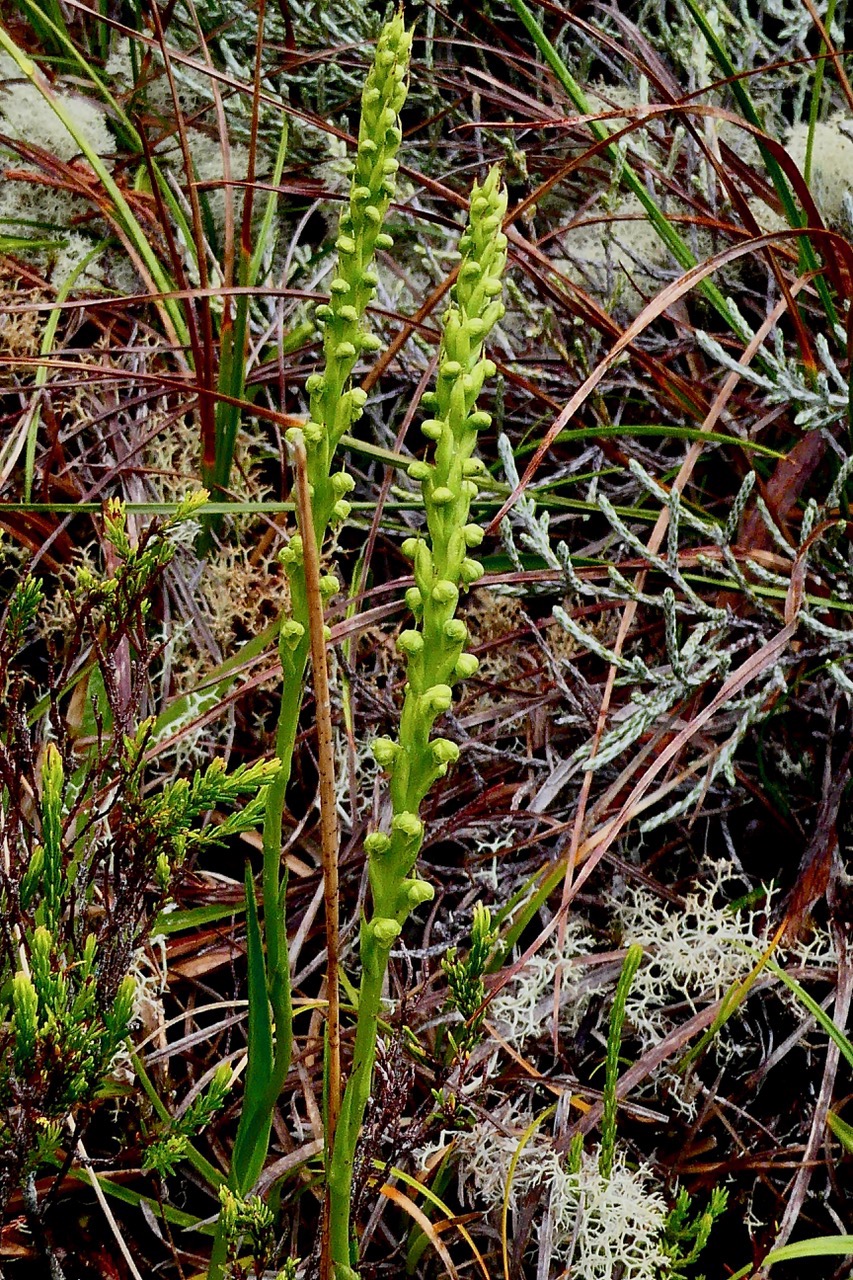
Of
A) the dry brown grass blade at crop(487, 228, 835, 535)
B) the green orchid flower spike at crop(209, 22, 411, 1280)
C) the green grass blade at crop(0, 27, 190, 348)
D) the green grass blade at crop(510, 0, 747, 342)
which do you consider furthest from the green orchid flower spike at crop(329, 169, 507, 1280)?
the green grass blade at crop(0, 27, 190, 348)

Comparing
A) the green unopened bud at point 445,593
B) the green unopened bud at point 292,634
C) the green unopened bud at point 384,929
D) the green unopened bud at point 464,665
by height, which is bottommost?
the green unopened bud at point 384,929

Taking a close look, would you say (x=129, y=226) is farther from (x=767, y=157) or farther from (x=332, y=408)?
(x=332, y=408)

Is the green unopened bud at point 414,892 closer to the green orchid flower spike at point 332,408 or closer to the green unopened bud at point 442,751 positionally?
the green unopened bud at point 442,751

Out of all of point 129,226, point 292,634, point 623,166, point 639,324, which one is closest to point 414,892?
point 292,634

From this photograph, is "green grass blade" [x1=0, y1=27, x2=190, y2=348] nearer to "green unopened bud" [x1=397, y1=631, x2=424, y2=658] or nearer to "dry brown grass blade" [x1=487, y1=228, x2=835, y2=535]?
"dry brown grass blade" [x1=487, y1=228, x2=835, y2=535]

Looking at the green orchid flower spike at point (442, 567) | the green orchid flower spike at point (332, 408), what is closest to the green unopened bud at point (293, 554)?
the green orchid flower spike at point (332, 408)

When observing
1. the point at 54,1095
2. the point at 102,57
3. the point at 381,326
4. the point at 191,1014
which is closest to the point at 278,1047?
the point at 54,1095

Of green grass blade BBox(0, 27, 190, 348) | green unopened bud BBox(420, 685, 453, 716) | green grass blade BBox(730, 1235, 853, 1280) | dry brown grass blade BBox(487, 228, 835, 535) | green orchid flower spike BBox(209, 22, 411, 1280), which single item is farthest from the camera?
green grass blade BBox(0, 27, 190, 348)

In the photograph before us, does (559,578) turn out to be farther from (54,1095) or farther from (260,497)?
(54,1095)

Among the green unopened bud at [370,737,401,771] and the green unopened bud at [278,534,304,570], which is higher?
the green unopened bud at [278,534,304,570]
